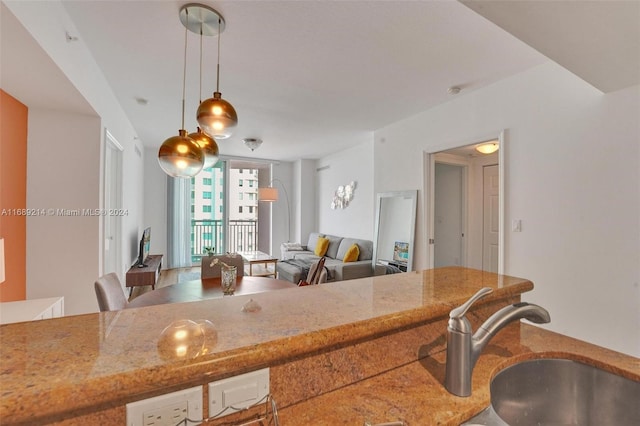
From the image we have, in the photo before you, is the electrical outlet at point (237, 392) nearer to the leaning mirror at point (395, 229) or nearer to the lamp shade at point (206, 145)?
the lamp shade at point (206, 145)

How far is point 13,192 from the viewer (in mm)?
2268

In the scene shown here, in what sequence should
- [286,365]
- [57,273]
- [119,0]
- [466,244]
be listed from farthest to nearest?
[466,244]
[57,273]
[119,0]
[286,365]

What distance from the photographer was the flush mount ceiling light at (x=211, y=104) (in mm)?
1842

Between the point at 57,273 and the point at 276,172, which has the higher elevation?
the point at 276,172

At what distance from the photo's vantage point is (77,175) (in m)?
2.58

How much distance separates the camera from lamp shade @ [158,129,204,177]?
181 centimetres

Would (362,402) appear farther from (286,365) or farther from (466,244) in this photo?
(466,244)

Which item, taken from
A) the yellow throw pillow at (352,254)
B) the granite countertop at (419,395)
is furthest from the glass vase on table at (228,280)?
the yellow throw pillow at (352,254)

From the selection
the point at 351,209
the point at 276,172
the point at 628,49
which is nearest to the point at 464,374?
the point at 628,49

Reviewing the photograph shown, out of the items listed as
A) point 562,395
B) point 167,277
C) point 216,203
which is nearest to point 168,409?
point 562,395

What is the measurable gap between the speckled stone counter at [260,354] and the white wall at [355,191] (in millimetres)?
Result: 4132

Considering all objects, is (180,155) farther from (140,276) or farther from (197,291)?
(140,276)

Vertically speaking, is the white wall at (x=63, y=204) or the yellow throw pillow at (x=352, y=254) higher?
the white wall at (x=63, y=204)

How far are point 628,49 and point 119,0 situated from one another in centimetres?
283
